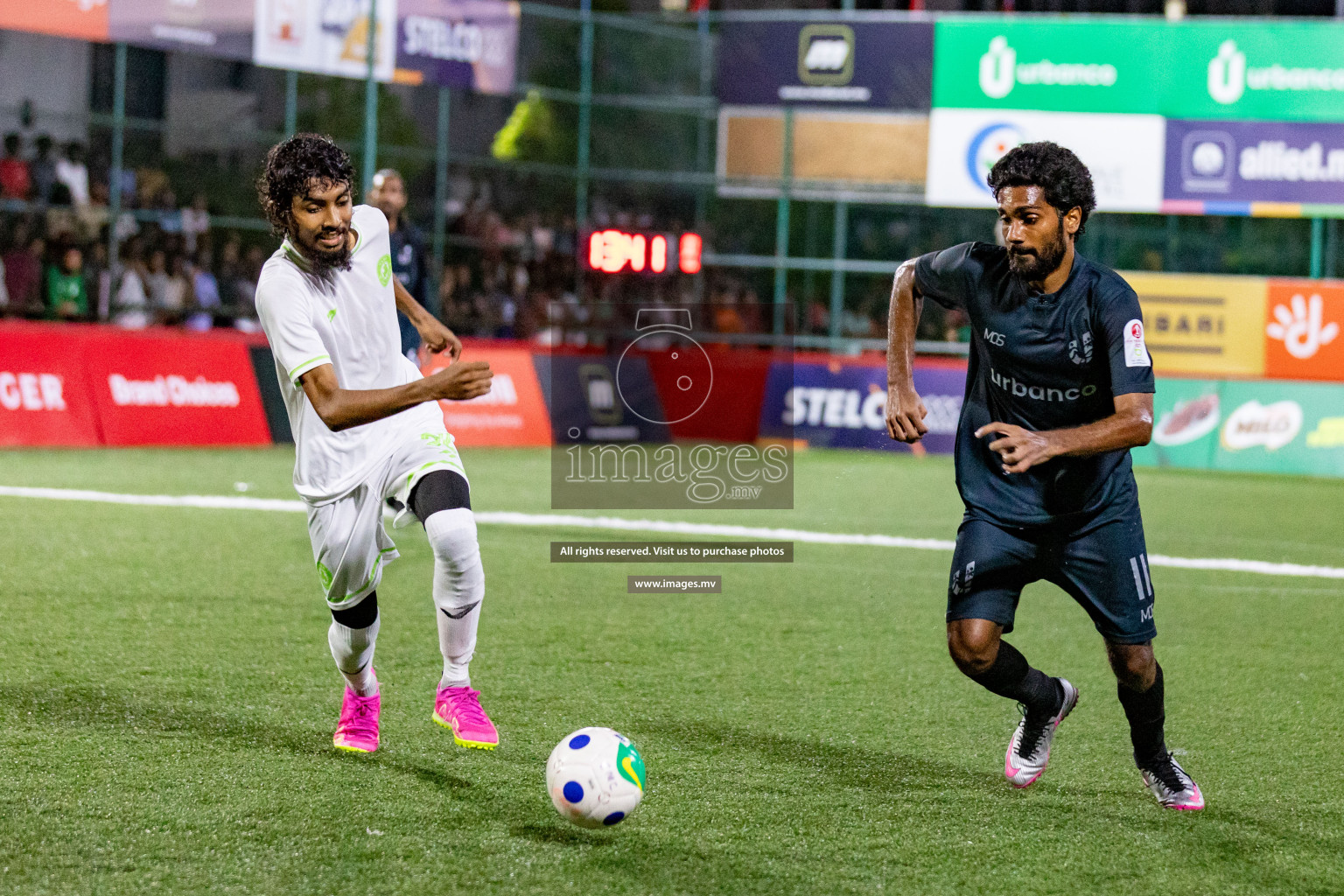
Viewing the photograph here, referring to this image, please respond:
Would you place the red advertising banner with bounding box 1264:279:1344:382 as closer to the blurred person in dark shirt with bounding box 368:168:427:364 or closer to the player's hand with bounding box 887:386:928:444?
the blurred person in dark shirt with bounding box 368:168:427:364

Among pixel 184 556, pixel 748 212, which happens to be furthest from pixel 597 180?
pixel 184 556

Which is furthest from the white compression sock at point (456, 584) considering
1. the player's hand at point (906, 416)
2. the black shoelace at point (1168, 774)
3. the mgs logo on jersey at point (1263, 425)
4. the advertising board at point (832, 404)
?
the mgs logo on jersey at point (1263, 425)

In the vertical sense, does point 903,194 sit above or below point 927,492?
above

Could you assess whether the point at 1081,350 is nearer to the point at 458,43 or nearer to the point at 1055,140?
the point at 1055,140

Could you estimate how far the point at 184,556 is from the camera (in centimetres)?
918

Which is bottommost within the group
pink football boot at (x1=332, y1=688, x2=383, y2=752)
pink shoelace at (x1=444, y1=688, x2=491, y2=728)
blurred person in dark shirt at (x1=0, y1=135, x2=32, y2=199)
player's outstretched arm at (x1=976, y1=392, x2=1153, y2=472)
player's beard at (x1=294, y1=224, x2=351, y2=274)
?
pink football boot at (x1=332, y1=688, x2=383, y2=752)

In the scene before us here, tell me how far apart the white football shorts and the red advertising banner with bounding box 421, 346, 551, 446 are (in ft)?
39.5

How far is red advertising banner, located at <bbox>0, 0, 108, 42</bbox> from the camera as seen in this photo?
16.5m

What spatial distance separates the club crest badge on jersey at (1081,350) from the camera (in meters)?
4.54

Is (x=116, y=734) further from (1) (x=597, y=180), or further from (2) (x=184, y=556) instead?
(1) (x=597, y=180)

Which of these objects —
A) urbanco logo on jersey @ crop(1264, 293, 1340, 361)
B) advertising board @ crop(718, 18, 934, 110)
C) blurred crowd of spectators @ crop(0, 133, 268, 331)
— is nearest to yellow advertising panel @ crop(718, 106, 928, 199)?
advertising board @ crop(718, 18, 934, 110)

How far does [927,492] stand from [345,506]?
1037 centimetres

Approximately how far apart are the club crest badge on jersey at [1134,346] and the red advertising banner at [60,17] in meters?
15.3

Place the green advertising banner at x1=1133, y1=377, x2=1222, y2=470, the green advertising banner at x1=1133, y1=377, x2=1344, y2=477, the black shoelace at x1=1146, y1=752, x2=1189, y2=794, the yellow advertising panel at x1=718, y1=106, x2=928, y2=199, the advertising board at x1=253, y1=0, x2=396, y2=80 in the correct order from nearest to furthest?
the black shoelace at x1=1146, y1=752, x2=1189, y2=794, the green advertising banner at x1=1133, y1=377, x2=1344, y2=477, the green advertising banner at x1=1133, y1=377, x2=1222, y2=470, the advertising board at x1=253, y1=0, x2=396, y2=80, the yellow advertising panel at x1=718, y1=106, x2=928, y2=199
